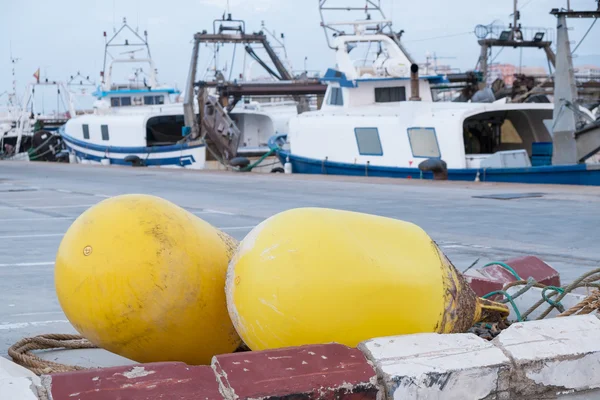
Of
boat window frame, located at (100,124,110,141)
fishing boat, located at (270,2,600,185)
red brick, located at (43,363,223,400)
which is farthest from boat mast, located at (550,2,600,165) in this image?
boat window frame, located at (100,124,110,141)

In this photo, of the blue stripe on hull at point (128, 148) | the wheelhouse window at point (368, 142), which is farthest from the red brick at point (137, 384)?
the blue stripe on hull at point (128, 148)

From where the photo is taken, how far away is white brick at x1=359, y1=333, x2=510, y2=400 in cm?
336

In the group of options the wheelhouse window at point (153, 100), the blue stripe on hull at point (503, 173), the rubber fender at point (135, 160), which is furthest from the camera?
the wheelhouse window at point (153, 100)

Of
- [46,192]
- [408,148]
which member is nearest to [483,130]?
[408,148]

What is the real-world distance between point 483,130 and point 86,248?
2230cm

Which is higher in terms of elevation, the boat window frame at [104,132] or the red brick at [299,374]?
the red brick at [299,374]

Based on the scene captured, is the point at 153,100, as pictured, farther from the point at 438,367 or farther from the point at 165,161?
the point at 438,367

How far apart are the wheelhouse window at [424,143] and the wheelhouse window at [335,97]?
448 centimetres

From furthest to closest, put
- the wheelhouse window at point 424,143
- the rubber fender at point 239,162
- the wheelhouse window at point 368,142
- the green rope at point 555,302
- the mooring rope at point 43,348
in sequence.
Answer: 1. the rubber fender at point 239,162
2. the wheelhouse window at point 368,142
3. the wheelhouse window at point 424,143
4. the green rope at point 555,302
5. the mooring rope at point 43,348

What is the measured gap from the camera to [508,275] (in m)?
5.67

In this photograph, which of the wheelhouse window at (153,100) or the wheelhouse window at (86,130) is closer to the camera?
the wheelhouse window at (86,130)

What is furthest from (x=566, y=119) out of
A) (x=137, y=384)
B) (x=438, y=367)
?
(x=137, y=384)

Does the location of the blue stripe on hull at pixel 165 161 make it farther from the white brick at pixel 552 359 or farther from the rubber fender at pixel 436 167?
the white brick at pixel 552 359

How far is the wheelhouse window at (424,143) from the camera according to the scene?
21.7m
